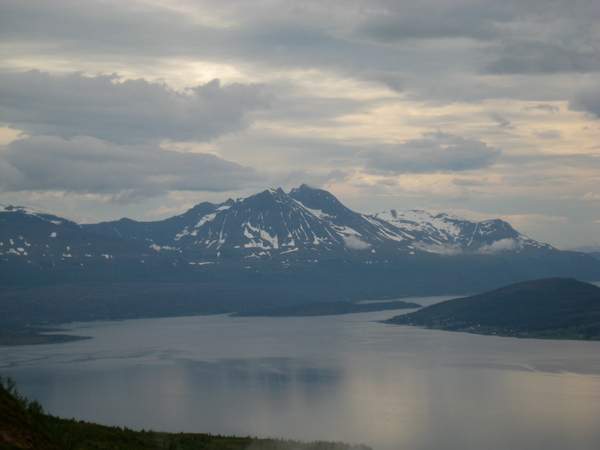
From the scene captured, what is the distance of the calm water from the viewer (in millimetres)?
68000

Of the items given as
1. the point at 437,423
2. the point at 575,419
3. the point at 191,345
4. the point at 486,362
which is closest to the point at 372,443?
the point at 437,423

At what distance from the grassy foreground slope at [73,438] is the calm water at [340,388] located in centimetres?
1946

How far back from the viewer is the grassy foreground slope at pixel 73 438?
77.0ft

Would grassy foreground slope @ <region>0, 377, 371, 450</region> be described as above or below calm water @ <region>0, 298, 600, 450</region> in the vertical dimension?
above

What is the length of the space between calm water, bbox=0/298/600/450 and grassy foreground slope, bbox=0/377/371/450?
19.5 metres

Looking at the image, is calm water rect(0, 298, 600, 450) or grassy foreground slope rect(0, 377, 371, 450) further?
calm water rect(0, 298, 600, 450)

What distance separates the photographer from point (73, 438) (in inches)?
1193

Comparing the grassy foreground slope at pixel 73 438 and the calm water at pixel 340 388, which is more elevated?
the grassy foreground slope at pixel 73 438

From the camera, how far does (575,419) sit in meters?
71.9

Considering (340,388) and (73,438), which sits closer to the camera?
(73,438)

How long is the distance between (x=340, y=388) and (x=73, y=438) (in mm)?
67408

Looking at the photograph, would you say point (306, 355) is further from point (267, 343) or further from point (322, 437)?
point (322, 437)

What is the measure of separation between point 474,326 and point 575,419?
127224 millimetres

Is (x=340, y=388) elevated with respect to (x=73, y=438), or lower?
lower
